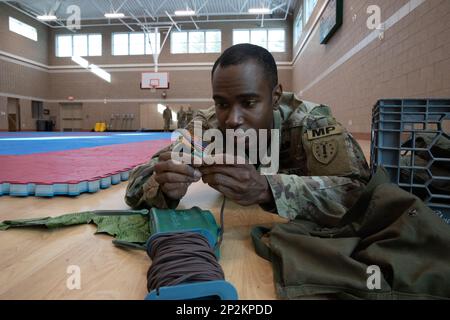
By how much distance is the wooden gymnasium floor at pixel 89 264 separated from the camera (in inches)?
28.2

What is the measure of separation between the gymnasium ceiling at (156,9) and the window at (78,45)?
64 centimetres

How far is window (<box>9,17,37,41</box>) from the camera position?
13.7 m

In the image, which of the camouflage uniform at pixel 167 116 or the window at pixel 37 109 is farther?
the window at pixel 37 109

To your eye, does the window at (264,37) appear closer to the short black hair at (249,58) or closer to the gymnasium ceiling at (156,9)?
the gymnasium ceiling at (156,9)

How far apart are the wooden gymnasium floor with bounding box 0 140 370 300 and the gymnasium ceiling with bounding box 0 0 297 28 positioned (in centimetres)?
1372

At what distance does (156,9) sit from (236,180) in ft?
48.2

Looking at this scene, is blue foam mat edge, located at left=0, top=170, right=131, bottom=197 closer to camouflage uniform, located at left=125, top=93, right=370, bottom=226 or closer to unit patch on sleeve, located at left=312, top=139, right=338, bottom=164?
camouflage uniform, located at left=125, top=93, right=370, bottom=226

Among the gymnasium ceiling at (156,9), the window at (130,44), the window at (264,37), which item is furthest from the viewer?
the window at (130,44)

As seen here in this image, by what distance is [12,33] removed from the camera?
13.7 metres

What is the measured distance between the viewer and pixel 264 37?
597 inches

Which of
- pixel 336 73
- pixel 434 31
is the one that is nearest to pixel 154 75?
pixel 336 73

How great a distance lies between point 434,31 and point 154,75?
1311 cm

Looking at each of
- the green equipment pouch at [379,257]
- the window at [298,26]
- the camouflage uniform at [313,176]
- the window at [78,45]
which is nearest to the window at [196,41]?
the window at [298,26]

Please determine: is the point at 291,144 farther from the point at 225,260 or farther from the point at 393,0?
the point at 393,0
